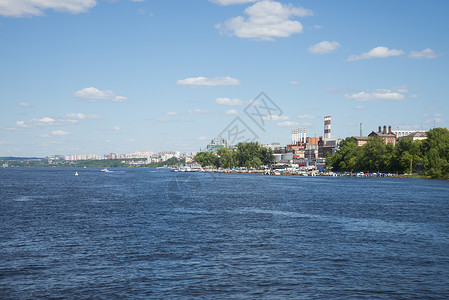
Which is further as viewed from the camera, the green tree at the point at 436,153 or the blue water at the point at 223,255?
the green tree at the point at 436,153

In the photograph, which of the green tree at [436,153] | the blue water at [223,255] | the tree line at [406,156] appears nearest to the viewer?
the blue water at [223,255]

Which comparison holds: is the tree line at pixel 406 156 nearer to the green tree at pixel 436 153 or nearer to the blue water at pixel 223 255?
the green tree at pixel 436 153

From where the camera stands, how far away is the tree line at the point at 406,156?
452 feet

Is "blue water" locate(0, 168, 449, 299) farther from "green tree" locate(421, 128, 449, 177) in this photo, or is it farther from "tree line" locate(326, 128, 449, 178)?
"tree line" locate(326, 128, 449, 178)

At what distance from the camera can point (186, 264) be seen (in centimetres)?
2670

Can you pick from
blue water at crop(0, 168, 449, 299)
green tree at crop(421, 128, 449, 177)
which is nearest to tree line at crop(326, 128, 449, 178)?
green tree at crop(421, 128, 449, 177)

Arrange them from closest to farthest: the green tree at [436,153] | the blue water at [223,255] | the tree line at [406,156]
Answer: the blue water at [223,255] → the green tree at [436,153] → the tree line at [406,156]

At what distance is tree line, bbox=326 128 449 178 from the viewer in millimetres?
137812

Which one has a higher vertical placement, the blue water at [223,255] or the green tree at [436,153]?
the green tree at [436,153]

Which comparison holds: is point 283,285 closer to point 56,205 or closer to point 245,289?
point 245,289

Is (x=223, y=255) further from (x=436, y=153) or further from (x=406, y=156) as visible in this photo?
(x=406, y=156)

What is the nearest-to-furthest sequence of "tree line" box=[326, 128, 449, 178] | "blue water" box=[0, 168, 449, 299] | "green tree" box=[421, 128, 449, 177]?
"blue water" box=[0, 168, 449, 299], "green tree" box=[421, 128, 449, 177], "tree line" box=[326, 128, 449, 178]

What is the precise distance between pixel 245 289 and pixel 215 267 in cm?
444

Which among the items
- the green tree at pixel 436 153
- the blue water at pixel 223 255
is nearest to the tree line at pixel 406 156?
the green tree at pixel 436 153
